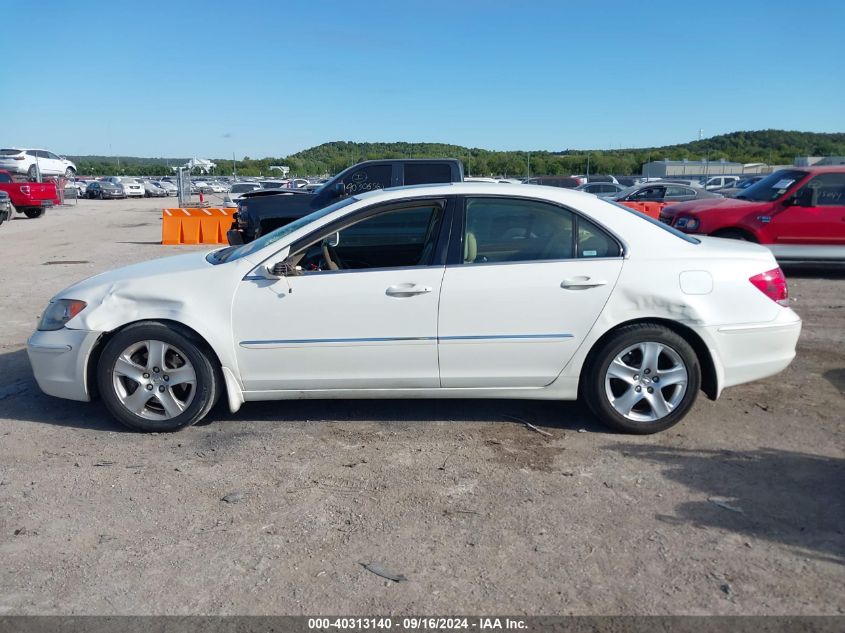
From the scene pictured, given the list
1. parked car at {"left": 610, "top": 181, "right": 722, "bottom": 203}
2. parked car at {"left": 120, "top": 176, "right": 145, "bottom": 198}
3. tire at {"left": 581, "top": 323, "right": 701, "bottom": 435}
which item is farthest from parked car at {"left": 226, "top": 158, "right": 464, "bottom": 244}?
parked car at {"left": 120, "top": 176, "right": 145, "bottom": 198}

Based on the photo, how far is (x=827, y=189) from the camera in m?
10.8

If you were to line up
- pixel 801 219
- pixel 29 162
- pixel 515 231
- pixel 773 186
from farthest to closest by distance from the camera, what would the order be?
pixel 29 162 < pixel 773 186 < pixel 801 219 < pixel 515 231

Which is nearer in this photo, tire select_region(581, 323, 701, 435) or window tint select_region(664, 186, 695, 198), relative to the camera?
tire select_region(581, 323, 701, 435)

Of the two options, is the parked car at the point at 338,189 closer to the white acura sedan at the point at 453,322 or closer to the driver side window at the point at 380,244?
the driver side window at the point at 380,244

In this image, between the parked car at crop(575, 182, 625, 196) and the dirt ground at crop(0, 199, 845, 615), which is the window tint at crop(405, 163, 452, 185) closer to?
the dirt ground at crop(0, 199, 845, 615)

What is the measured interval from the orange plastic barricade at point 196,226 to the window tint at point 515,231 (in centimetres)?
1339

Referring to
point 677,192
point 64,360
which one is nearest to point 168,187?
point 677,192

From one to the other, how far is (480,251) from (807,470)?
92.0 inches

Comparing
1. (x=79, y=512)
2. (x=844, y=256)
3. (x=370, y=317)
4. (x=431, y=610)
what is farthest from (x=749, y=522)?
(x=844, y=256)

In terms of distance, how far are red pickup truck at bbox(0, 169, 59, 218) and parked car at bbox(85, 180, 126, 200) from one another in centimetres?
2464

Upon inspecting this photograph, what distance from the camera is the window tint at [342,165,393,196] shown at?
12328 millimetres

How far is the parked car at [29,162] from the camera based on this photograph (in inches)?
1412

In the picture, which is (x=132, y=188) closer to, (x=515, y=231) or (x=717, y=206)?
(x=717, y=206)

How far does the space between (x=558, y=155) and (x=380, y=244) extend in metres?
80.0
